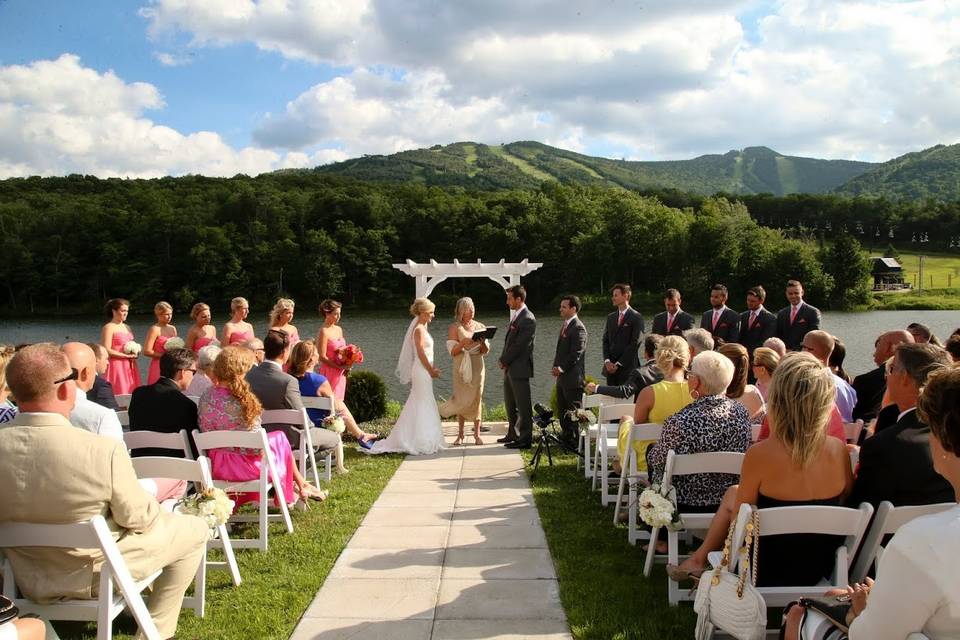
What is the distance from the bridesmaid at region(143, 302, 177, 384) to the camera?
801 cm

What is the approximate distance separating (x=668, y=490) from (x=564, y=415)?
13.8 feet

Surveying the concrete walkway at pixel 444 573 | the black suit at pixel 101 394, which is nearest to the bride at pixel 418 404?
the concrete walkway at pixel 444 573

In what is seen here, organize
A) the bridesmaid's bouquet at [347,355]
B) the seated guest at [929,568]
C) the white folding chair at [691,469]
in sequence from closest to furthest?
the seated guest at [929,568], the white folding chair at [691,469], the bridesmaid's bouquet at [347,355]

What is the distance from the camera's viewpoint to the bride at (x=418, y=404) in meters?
8.25

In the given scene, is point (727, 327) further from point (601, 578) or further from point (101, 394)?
point (101, 394)

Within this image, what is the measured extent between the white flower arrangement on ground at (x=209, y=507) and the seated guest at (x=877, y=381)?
4.97 metres

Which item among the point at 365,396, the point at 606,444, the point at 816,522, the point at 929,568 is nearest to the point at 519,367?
the point at 606,444

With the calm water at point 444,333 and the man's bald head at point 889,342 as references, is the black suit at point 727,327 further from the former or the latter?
the calm water at point 444,333

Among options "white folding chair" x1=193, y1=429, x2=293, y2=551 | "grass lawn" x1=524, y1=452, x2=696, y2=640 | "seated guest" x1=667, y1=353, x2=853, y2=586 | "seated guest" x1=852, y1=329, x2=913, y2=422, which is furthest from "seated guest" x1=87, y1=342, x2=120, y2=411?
"seated guest" x1=852, y1=329, x2=913, y2=422

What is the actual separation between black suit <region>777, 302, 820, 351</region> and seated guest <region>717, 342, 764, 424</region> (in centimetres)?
416

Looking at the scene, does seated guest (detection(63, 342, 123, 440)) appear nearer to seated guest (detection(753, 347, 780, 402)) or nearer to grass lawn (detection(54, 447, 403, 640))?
grass lawn (detection(54, 447, 403, 640))

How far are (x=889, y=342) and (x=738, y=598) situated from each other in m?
3.89

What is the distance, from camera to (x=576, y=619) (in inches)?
149

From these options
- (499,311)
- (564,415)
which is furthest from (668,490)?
(499,311)
